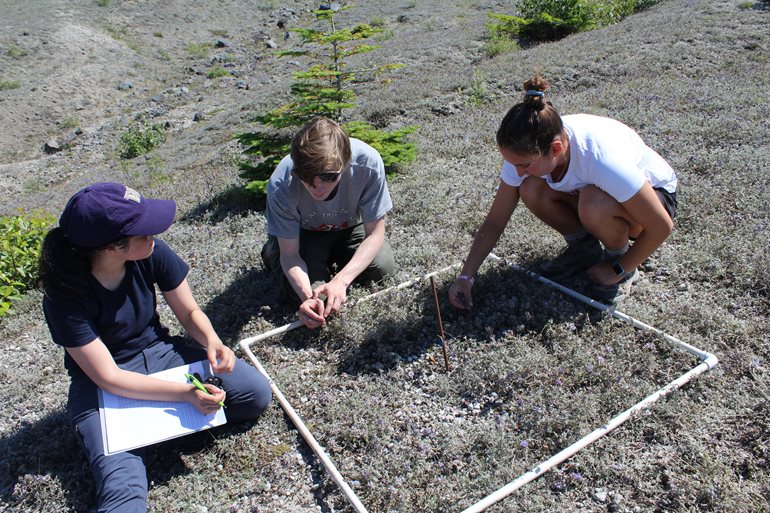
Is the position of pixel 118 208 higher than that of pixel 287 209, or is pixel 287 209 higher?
pixel 118 208

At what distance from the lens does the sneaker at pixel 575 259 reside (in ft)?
14.7

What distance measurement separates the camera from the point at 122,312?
329 cm

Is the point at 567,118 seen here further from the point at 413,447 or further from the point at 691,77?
the point at 691,77

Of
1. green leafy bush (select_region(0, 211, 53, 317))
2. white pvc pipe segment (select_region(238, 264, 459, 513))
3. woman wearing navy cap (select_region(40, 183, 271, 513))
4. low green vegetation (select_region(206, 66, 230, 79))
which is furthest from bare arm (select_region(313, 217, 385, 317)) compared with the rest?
low green vegetation (select_region(206, 66, 230, 79))

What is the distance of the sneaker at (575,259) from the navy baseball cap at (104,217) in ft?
9.99

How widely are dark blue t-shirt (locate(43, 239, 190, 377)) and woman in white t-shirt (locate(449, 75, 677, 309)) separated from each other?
2.03 m

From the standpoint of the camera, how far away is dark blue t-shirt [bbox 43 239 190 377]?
9.79ft

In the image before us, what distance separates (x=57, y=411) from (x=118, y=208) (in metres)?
1.93

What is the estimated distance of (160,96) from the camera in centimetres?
2088

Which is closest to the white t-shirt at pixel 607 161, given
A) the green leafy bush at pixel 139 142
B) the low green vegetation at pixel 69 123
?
the green leafy bush at pixel 139 142

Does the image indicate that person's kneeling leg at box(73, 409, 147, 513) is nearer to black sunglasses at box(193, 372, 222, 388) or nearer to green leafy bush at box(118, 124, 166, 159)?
black sunglasses at box(193, 372, 222, 388)

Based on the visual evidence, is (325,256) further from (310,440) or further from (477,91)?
(477,91)

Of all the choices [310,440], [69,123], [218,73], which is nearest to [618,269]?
[310,440]

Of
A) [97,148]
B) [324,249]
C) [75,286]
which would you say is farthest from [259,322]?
[97,148]
